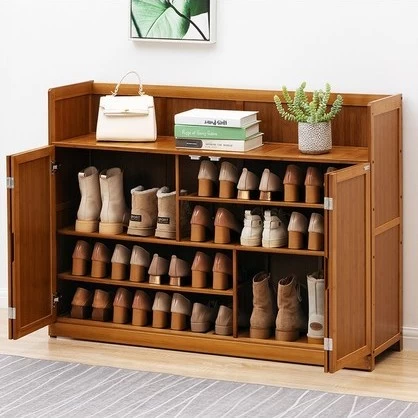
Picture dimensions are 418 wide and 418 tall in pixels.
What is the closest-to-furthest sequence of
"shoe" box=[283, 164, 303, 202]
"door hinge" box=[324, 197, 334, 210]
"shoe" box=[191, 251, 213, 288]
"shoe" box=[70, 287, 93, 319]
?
"door hinge" box=[324, 197, 334, 210] → "shoe" box=[283, 164, 303, 202] → "shoe" box=[191, 251, 213, 288] → "shoe" box=[70, 287, 93, 319]

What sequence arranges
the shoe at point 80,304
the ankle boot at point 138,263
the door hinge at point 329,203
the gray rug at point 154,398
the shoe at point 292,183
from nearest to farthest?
the gray rug at point 154,398 < the door hinge at point 329,203 < the shoe at point 292,183 < the ankle boot at point 138,263 < the shoe at point 80,304

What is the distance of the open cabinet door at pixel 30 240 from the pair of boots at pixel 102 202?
14 cm

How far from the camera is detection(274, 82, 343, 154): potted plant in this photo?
501cm

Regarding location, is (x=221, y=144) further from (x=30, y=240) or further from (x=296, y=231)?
(x=30, y=240)

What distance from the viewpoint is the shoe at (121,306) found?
17.9ft

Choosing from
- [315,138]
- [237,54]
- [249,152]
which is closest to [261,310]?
[249,152]

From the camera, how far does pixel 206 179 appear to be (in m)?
5.24

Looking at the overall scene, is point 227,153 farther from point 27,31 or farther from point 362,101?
point 27,31

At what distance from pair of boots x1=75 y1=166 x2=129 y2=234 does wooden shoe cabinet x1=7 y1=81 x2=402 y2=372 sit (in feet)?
0.22

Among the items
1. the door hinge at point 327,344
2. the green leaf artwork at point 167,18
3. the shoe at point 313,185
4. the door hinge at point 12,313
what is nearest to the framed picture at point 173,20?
the green leaf artwork at point 167,18

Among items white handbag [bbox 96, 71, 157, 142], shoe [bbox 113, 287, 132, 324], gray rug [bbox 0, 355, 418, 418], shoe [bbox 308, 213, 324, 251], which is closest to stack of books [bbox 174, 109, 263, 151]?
white handbag [bbox 96, 71, 157, 142]

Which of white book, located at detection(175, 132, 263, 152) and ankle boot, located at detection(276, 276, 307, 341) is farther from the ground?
white book, located at detection(175, 132, 263, 152)

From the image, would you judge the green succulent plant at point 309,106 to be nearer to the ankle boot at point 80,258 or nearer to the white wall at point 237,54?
the white wall at point 237,54

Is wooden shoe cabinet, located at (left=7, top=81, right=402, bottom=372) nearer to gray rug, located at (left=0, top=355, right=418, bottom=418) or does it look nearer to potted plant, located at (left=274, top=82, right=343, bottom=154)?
potted plant, located at (left=274, top=82, right=343, bottom=154)
